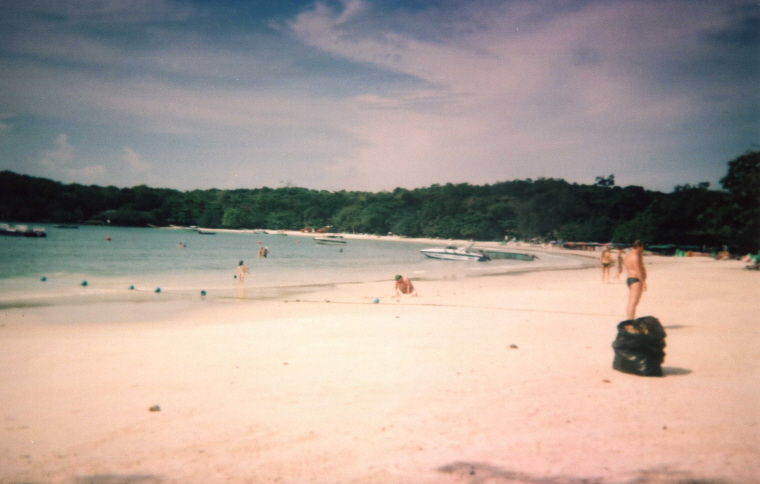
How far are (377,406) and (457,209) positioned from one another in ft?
373

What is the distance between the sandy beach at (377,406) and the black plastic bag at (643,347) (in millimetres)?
196

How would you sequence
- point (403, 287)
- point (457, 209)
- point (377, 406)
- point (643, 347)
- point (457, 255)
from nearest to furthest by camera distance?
point (377, 406), point (643, 347), point (403, 287), point (457, 255), point (457, 209)

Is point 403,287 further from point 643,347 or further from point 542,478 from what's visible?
point 542,478

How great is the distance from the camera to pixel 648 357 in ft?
20.2

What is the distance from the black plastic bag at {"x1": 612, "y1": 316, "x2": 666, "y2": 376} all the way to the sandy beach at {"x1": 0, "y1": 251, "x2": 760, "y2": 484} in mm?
196

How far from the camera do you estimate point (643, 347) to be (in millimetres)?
6156

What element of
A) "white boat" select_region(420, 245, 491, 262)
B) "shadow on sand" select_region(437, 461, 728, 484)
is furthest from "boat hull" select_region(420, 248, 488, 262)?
"shadow on sand" select_region(437, 461, 728, 484)

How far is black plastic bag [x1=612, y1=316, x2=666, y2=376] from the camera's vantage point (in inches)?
242

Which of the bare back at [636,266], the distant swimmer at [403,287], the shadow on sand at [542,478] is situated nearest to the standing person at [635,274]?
the bare back at [636,266]

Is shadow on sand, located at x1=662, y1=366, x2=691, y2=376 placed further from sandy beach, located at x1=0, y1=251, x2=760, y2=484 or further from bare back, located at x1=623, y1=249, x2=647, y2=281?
bare back, located at x1=623, y1=249, x2=647, y2=281

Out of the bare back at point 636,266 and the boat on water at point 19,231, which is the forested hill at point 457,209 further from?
the bare back at point 636,266

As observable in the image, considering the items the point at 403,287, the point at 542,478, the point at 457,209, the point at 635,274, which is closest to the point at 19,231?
the point at 403,287

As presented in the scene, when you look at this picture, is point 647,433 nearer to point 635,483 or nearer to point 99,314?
point 635,483

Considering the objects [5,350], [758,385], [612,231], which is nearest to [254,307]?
[5,350]
